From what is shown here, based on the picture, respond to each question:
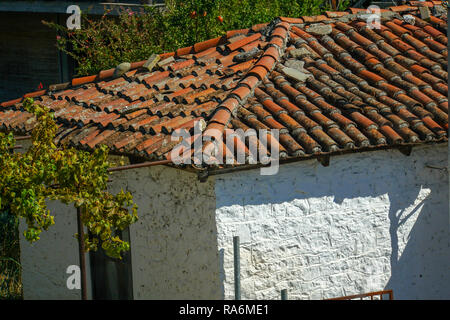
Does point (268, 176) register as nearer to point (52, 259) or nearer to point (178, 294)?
point (178, 294)

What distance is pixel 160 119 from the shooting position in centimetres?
767

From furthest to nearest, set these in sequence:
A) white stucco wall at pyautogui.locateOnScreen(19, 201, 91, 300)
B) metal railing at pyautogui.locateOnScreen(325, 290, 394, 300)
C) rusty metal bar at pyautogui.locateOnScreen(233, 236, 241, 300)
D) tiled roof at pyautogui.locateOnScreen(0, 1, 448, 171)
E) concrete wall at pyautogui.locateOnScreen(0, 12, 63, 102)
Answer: concrete wall at pyautogui.locateOnScreen(0, 12, 63, 102), white stucco wall at pyautogui.locateOnScreen(19, 201, 91, 300), tiled roof at pyautogui.locateOnScreen(0, 1, 448, 171), metal railing at pyautogui.locateOnScreen(325, 290, 394, 300), rusty metal bar at pyautogui.locateOnScreen(233, 236, 241, 300)

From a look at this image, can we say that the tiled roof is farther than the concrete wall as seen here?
No

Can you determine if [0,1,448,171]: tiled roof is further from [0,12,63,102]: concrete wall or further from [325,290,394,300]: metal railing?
[0,12,63,102]: concrete wall

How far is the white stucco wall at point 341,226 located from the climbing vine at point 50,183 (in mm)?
1340

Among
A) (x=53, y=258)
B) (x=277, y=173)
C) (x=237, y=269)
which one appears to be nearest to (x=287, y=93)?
(x=277, y=173)

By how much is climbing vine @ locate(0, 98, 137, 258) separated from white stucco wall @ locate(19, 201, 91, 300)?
8.53 feet

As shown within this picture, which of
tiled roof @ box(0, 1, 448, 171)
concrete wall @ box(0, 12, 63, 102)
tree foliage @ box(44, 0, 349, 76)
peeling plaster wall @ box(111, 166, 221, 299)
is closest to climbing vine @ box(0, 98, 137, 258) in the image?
tiled roof @ box(0, 1, 448, 171)

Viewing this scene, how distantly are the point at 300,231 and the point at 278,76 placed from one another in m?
1.98

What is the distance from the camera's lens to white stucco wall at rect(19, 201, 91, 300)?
340 inches

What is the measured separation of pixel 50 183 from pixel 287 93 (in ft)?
10.4

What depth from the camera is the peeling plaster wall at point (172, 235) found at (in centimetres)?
706

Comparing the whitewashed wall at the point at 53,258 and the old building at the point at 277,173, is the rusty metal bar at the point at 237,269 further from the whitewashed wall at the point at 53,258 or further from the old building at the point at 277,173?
the whitewashed wall at the point at 53,258

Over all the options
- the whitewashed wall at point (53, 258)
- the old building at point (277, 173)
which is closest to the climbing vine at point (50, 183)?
the old building at point (277, 173)
